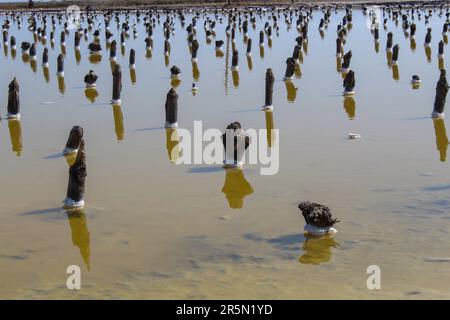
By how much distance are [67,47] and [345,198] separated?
36.7 meters

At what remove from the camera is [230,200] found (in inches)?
603

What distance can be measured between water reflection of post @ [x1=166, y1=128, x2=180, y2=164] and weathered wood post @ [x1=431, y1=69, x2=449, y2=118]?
7.15 m

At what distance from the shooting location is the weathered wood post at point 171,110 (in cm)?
2102

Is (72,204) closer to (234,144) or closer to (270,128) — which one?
(234,144)

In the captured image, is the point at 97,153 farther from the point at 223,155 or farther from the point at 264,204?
the point at 264,204

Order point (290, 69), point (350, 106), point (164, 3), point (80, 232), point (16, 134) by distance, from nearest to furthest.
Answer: point (80, 232) → point (16, 134) → point (350, 106) → point (290, 69) → point (164, 3)

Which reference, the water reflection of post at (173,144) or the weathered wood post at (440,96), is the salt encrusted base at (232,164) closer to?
the water reflection of post at (173,144)

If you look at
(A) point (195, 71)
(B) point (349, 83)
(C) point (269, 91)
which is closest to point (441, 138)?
(C) point (269, 91)

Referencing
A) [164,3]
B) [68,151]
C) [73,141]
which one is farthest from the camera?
[164,3]

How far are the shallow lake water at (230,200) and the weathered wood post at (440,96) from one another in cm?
45

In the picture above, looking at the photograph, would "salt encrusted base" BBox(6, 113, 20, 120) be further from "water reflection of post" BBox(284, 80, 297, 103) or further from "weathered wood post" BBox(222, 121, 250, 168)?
"water reflection of post" BBox(284, 80, 297, 103)

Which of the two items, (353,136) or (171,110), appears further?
(171,110)

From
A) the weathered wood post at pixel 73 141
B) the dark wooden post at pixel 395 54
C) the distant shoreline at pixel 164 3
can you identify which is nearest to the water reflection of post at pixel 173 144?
the weathered wood post at pixel 73 141

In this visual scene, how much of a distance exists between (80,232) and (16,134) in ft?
29.4
